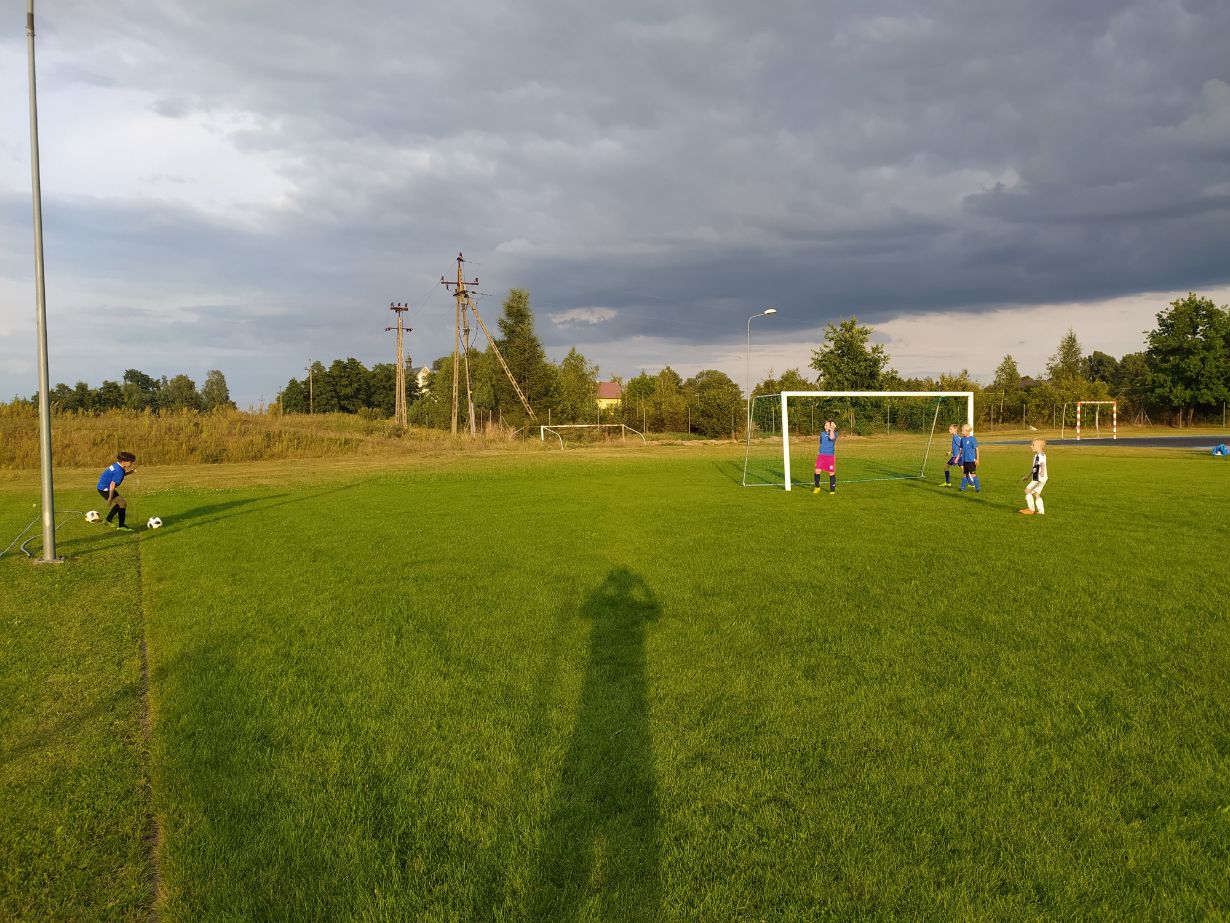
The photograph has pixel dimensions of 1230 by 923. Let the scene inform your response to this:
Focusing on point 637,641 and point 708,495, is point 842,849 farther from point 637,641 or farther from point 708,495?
point 708,495

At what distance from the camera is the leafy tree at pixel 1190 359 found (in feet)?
178

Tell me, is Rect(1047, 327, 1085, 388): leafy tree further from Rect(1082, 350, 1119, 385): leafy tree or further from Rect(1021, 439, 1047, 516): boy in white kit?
Rect(1021, 439, 1047, 516): boy in white kit

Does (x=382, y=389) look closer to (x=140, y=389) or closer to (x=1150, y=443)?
(x=140, y=389)

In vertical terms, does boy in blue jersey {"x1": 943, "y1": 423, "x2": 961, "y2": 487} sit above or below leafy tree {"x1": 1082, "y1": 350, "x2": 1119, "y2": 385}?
below

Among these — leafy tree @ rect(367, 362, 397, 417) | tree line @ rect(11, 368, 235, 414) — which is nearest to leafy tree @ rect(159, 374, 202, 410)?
tree line @ rect(11, 368, 235, 414)

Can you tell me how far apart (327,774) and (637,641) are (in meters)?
2.87

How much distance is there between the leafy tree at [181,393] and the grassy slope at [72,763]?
117887mm

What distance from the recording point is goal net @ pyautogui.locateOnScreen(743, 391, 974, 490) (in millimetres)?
22831

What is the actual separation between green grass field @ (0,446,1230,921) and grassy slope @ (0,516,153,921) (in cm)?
2

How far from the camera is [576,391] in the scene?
6588 centimetres

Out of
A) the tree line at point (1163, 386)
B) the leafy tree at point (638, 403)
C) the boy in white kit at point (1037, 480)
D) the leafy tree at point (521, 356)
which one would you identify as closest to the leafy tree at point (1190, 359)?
the tree line at point (1163, 386)

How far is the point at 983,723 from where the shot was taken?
179 inches

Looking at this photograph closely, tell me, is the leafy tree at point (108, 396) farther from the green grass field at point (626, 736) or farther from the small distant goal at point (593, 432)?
the green grass field at point (626, 736)

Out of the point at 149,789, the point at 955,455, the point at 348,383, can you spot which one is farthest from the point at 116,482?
the point at 348,383
